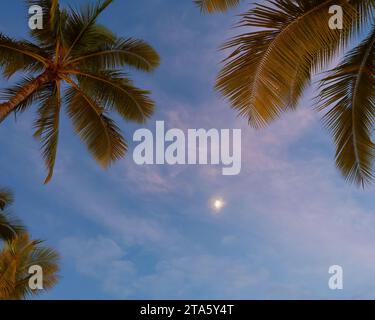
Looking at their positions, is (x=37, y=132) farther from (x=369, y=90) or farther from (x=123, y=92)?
(x=369, y=90)

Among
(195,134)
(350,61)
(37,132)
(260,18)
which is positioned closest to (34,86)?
(37,132)

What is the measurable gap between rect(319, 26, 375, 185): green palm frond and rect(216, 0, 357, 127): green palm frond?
84cm

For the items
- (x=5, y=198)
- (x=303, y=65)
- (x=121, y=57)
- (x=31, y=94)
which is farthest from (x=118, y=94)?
(x=5, y=198)

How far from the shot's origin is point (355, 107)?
7.89 metres

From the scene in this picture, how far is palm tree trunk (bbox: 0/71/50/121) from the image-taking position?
393 inches

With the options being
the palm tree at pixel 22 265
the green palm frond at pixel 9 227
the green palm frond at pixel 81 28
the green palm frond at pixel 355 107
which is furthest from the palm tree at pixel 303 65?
the green palm frond at pixel 9 227

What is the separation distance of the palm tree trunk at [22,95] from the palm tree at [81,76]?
0.02 m

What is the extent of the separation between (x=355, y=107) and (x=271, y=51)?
6.64ft

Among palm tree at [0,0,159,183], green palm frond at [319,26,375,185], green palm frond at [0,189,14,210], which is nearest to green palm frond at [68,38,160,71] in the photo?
palm tree at [0,0,159,183]

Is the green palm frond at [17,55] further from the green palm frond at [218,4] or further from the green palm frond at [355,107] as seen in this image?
the green palm frond at [355,107]

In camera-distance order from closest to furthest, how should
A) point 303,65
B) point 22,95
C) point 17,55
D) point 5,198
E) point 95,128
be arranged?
point 303,65 → point 22,95 → point 17,55 → point 95,128 → point 5,198

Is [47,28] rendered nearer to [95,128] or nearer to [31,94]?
[31,94]

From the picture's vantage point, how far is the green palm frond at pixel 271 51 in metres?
6.73
